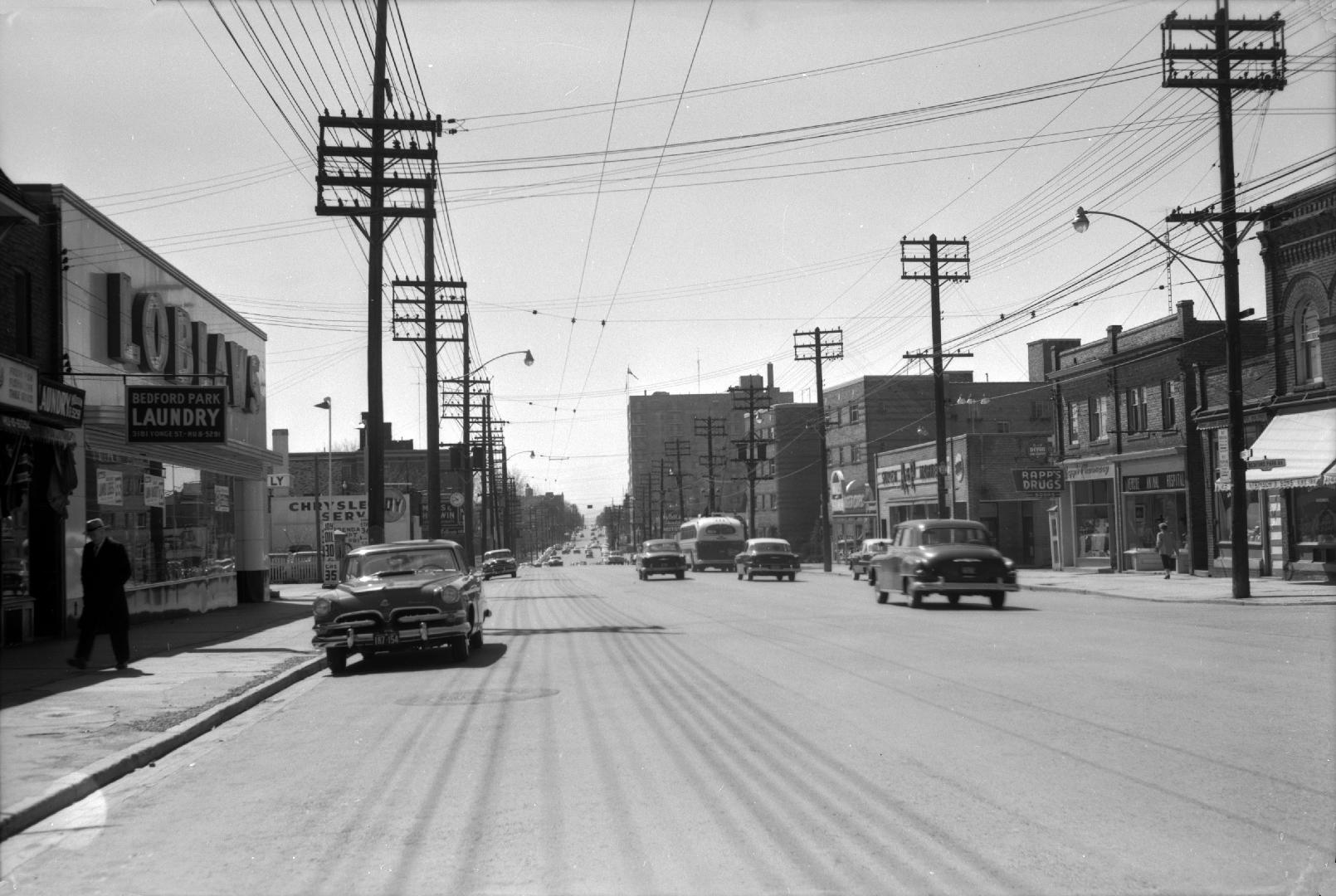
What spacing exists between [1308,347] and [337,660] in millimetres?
26901

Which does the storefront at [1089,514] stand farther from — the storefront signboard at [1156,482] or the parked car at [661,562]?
the parked car at [661,562]

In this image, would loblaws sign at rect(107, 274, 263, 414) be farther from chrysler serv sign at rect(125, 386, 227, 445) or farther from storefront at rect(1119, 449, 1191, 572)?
storefront at rect(1119, 449, 1191, 572)

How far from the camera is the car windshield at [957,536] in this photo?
989 inches

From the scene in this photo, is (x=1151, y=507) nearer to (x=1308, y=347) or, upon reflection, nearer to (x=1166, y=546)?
(x=1166, y=546)

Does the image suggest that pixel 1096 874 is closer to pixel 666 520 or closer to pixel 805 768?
pixel 805 768

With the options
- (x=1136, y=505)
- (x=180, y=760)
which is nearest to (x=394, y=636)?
(x=180, y=760)

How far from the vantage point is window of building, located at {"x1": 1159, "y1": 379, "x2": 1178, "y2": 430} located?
38812mm

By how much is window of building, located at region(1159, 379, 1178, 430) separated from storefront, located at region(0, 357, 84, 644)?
32.1m

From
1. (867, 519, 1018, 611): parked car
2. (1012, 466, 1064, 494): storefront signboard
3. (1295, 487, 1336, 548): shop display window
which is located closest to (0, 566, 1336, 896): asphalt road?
(867, 519, 1018, 611): parked car

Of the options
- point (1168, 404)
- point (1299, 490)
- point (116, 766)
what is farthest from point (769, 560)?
point (116, 766)

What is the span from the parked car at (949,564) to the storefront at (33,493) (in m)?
15.8

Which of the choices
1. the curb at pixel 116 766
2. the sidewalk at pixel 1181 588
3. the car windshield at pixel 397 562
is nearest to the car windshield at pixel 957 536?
the sidewalk at pixel 1181 588

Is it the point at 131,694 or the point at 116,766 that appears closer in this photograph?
the point at 116,766

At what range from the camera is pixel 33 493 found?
63.6 feet
